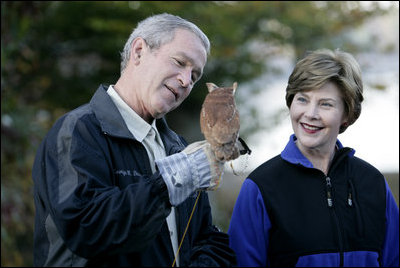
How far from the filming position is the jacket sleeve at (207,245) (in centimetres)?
192

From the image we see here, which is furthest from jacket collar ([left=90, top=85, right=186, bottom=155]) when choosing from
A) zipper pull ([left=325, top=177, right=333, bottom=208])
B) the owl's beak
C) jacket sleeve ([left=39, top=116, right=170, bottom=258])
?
zipper pull ([left=325, top=177, right=333, bottom=208])

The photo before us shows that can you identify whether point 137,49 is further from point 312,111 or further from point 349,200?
point 349,200

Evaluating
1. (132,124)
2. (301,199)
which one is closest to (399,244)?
(301,199)

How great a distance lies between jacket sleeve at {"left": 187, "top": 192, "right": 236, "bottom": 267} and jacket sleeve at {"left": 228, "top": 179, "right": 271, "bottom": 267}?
45 mm

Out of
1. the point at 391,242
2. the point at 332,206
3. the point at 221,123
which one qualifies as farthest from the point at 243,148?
the point at 391,242

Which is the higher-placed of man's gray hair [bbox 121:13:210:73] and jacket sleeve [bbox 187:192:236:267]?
man's gray hair [bbox 121:13:210:73]

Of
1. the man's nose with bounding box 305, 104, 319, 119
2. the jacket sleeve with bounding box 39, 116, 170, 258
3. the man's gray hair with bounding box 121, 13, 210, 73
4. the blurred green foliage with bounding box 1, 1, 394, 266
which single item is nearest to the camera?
the jacket sleeve with bounding box 39, 116, 170, 258

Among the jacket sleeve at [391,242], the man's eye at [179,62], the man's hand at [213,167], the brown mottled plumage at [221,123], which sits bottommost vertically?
the jacket sleeve at [391,242]

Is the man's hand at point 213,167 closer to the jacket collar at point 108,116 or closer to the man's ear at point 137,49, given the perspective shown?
the jacket collar at point 108,116

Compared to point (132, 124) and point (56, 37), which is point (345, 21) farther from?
point (132, 124)

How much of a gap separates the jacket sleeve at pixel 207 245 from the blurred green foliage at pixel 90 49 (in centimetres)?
322

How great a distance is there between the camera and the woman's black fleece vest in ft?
6.46

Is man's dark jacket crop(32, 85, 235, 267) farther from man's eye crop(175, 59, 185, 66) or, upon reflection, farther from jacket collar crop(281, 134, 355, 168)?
jacket collar crop(281, 134, 355, 168)

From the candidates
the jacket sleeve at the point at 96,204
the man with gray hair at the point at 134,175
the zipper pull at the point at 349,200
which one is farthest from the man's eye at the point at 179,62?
the zipper pull at the point at 349,200
